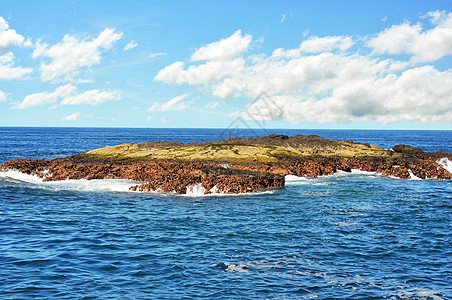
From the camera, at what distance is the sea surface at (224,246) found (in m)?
12.4

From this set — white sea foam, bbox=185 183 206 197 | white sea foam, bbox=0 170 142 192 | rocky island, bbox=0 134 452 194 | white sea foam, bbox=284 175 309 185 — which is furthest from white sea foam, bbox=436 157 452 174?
white sea foam, bbox=0 170 142 192

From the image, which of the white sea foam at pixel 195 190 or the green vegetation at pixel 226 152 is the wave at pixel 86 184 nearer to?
the white sea foam at pixel 195 190

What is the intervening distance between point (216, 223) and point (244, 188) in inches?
381

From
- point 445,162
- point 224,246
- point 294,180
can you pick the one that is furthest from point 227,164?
point 445,162

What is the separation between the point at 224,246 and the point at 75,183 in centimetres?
2165

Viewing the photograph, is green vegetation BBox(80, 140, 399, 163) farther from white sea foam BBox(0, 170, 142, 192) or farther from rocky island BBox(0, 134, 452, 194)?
white sea foam BBox(0, 170, 142, 192)

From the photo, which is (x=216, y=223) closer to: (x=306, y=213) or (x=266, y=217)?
(x=266, y=217)

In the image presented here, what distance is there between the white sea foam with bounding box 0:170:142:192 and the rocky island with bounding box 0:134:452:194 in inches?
28.7

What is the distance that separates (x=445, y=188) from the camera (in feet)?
113

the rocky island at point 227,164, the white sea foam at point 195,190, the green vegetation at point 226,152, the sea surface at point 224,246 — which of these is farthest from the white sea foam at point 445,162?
the white sea foam at point 195,190

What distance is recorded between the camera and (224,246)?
16.6 metres

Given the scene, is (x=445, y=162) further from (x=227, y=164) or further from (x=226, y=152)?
(x=227, y=164)

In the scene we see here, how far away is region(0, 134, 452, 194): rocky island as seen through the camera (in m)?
30.6

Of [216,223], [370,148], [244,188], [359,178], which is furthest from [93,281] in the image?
[370,148]
